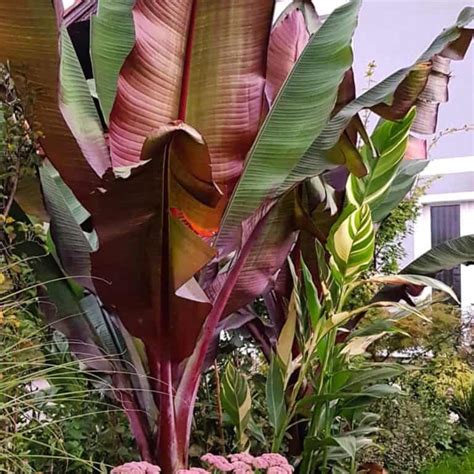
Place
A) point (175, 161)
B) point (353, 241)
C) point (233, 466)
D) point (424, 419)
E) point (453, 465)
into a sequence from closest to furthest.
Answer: point (175, 161)
point (233, 466)
point (353, 241)
point (424, 419)
point (453, 465)

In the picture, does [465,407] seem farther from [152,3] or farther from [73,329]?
[152,3]

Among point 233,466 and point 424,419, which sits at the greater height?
point 233,466

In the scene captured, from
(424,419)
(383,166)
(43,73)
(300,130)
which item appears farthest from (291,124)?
(424,419)

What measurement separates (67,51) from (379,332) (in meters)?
1.09

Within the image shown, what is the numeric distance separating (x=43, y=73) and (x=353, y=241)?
0.84 metres

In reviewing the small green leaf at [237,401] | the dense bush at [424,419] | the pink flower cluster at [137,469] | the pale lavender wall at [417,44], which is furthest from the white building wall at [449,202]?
the pink flower cluster at [137,469]

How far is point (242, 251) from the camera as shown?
5.40 feet

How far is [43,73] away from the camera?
4.33 feet

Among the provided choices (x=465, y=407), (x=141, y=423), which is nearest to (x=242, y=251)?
(x=141, y=423)

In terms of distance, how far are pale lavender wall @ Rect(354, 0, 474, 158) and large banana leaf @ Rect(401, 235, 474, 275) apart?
7.84ft

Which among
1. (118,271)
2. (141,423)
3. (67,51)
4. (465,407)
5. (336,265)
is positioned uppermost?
(67,51)

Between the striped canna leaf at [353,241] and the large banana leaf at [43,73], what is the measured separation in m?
0.63

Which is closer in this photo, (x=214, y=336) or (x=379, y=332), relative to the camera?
(x=214, y=336)

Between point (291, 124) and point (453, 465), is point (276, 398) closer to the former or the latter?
point (291, 124)
